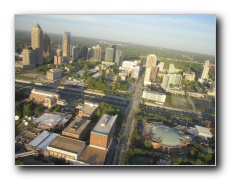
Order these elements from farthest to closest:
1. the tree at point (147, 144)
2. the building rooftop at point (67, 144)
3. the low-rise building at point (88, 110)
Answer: the low-rise building at point (88, 110)
the tree at point (147, 144)
the building rooftop at point (67, 144)

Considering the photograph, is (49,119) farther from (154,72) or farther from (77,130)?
(154,72)

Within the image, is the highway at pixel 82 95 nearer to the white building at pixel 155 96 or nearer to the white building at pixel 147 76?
the white building at pixel 155 96

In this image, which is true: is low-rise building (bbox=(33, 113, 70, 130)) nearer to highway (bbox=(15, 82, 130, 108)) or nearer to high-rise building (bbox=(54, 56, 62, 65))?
highway (bbox=(15, 82, 130, 108))

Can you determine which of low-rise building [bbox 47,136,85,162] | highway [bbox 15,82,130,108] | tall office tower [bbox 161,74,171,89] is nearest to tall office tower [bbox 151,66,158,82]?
tall office tower [bbox 161,74,171,89]

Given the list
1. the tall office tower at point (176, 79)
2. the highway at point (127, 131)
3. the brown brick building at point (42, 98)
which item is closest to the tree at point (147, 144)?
the highway at point (127, 131)

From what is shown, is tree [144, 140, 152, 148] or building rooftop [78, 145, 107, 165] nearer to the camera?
building rooftop [78, 145, 107, 165]

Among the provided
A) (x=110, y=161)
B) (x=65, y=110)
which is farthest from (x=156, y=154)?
(x=65, y=110)
